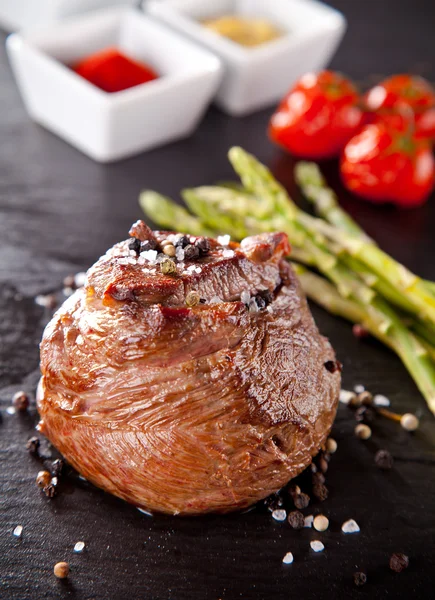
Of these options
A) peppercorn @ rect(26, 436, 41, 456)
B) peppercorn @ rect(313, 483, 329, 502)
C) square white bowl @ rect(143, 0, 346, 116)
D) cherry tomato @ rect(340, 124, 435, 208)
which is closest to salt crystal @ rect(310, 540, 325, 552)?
peppercorn @ rect(313, 483, 329, 502)

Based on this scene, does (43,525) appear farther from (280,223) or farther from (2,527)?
(280,223)

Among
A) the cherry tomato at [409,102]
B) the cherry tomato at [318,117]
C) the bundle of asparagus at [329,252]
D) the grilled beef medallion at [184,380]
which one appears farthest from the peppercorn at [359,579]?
the cherry tomato at [409,102]

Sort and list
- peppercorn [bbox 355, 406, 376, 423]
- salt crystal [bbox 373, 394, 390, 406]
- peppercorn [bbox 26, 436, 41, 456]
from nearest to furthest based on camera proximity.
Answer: peppercorn [bbox 26, 436, 41, 456] < peppercorn [bbox 355, 406, 376, 423] < salt crystal [bbox 373, 394, 390, 406]

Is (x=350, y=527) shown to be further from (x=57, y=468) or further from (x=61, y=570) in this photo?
(x=57, y=468)

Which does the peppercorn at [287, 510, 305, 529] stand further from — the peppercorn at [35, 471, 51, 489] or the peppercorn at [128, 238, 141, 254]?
the peppercorn at [128, 238, 141, 254]

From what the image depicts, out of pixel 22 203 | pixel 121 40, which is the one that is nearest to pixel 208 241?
pixel 22 203

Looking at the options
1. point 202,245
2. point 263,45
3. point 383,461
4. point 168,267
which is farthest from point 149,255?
point 263,45

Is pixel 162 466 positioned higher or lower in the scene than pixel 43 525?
higher
